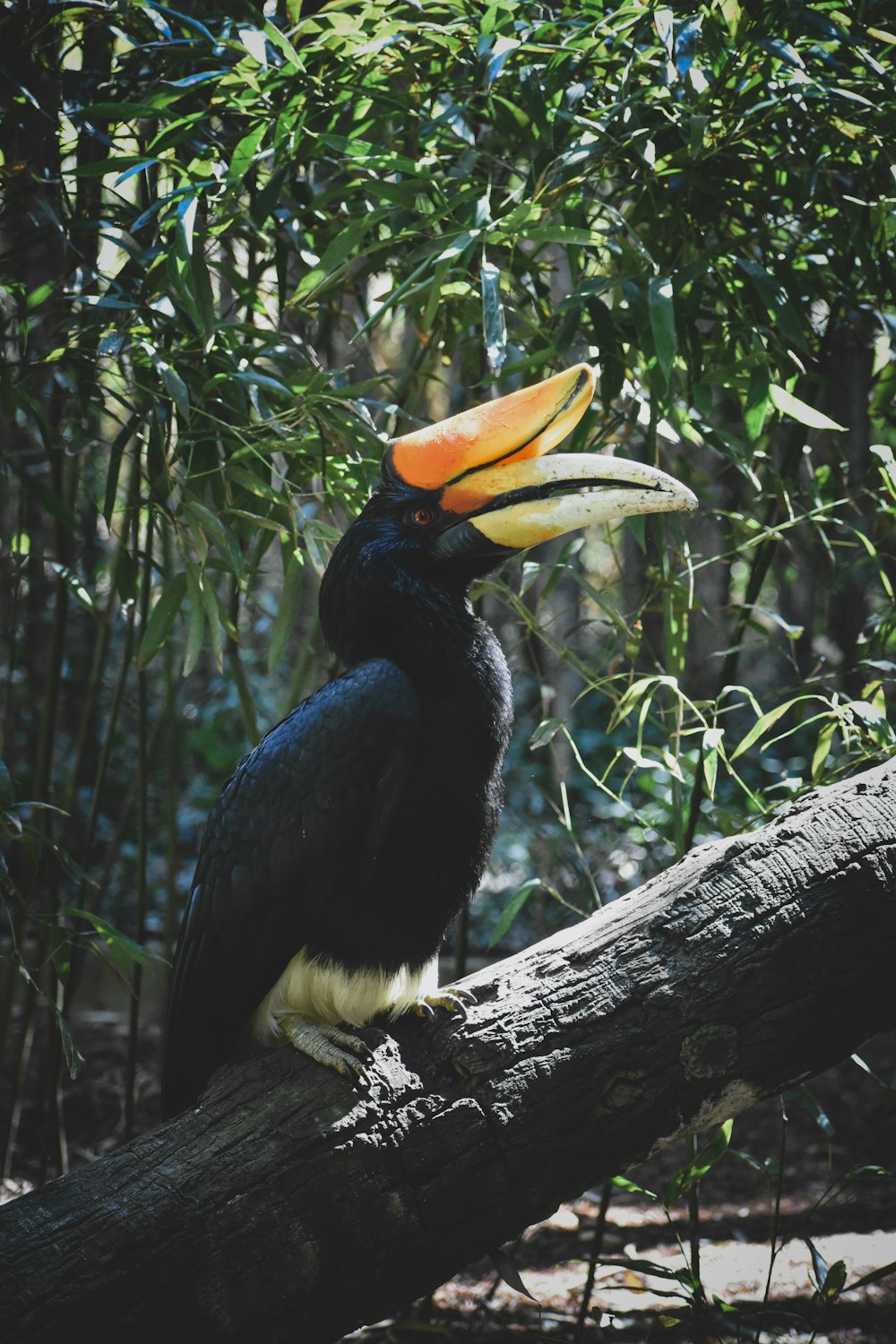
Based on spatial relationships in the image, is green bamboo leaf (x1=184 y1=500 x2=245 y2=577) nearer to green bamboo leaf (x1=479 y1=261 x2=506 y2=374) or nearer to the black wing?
the black wing

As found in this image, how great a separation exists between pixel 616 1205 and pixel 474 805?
246 cm

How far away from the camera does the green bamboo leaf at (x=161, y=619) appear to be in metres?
2.54

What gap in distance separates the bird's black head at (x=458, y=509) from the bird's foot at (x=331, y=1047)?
2.45ft

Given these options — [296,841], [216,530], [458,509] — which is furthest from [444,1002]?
[216,530]

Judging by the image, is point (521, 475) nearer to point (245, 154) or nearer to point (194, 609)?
point (194, 609)

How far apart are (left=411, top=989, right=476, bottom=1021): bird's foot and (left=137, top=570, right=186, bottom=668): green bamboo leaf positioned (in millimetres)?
956

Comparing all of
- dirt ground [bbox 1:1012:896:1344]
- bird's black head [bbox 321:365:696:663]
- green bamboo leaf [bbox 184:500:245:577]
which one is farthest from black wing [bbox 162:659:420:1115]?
dirt ground [bbox 1:1012:896:1344]

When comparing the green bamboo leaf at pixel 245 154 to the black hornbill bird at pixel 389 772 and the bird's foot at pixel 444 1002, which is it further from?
the bird's foot at pixel 444 1002

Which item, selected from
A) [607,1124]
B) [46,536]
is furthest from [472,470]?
[46,536]

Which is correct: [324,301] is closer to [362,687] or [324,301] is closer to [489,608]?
[362,687]

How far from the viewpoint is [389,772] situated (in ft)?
7.11

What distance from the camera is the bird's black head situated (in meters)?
2.25

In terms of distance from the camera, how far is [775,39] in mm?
2162

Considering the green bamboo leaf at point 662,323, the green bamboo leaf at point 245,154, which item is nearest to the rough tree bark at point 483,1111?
the green bamboo leaf at point 662,323
